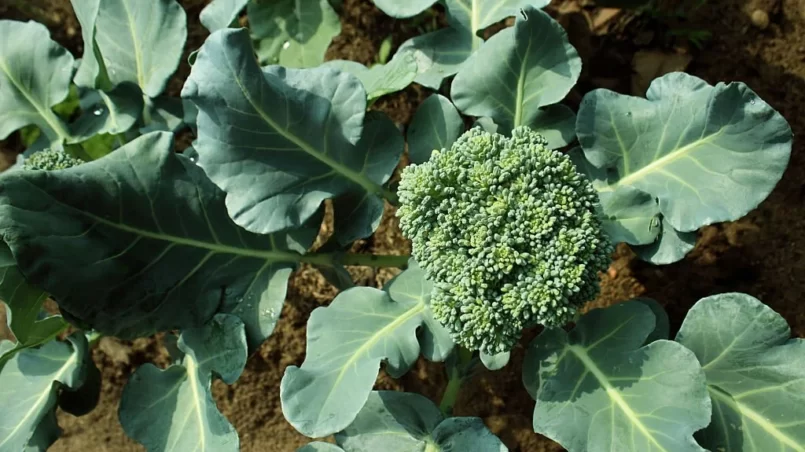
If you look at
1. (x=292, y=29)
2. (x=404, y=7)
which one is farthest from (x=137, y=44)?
(x=404, y=7)

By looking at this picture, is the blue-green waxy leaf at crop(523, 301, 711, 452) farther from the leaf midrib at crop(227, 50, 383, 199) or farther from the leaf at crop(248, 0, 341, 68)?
the leaf at crop(248, 0, 341, 68)

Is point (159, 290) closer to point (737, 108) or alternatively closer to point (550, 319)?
point (550, 319)

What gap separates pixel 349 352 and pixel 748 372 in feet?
3.10

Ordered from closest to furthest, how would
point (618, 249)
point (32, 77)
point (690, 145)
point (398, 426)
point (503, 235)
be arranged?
1. point (503, 235)
2. point (690, 145)
3. point (398, 426)
4. point (32, 77)
5. point (618, 249)

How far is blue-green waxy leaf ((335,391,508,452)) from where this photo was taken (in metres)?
1.75

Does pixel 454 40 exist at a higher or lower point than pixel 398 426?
higher

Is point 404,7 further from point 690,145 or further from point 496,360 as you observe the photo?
point 496,360

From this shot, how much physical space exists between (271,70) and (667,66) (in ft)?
4.62

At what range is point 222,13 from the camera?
187cm

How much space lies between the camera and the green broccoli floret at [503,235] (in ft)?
5.14

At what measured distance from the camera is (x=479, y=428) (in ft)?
5.53

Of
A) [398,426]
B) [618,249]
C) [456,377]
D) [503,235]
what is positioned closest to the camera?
[503,235]

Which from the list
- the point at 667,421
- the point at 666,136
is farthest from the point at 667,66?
the point at 667,421

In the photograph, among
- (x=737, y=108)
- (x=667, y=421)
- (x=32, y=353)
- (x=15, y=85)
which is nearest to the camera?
(x=667, y=421)
